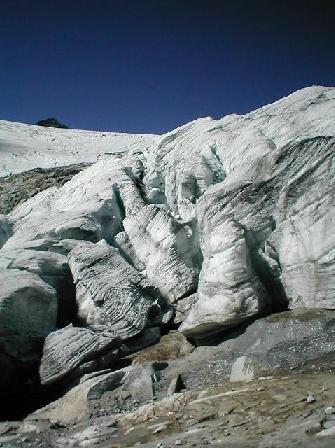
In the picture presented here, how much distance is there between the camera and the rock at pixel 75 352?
17.2 m

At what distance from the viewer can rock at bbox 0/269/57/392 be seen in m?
18.0

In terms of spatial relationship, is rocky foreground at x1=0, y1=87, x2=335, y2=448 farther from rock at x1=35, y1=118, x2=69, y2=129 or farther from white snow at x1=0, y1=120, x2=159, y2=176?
rock at x1=35, y1=118, x2=69, y2=129

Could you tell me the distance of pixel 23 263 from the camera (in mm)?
21328

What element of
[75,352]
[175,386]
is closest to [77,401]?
[75,352]

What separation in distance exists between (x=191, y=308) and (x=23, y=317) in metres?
7.62

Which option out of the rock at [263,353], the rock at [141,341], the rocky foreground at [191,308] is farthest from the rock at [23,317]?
the rock at [263,353]

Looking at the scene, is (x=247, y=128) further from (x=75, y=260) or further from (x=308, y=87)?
(x=75, y=260)

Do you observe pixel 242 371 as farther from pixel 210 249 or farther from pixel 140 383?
pixel 210 249

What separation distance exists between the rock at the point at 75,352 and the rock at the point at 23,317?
74 centimetres

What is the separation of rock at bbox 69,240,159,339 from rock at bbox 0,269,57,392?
1.83 metres

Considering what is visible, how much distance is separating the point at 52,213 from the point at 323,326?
20331mm

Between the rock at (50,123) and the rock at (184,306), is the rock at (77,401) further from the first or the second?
the rock at (50,123)

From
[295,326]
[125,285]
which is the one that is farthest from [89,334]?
[295,326]

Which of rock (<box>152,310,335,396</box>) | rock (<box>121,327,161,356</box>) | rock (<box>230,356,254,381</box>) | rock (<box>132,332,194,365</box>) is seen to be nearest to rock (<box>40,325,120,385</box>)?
rock (<box>121,327,161,356</box>)
